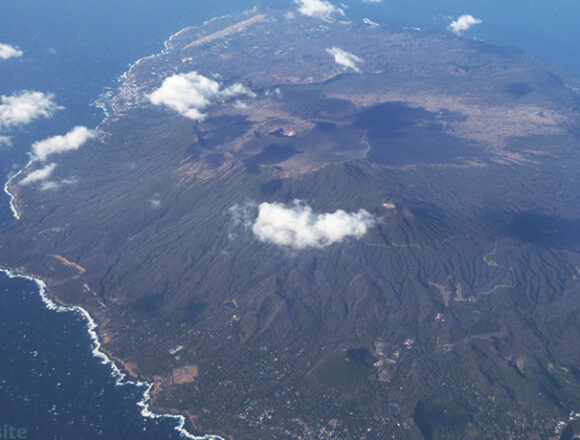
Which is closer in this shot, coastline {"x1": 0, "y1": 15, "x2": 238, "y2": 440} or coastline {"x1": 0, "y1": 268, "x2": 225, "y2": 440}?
coastline {"x1": 0, "y1": 268, "x2": 225, "y2": 440}

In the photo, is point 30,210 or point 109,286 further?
point 30,210

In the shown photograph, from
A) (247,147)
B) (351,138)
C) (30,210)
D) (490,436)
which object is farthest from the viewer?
(351,138)

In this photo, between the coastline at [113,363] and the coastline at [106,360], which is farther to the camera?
the coastline at [113,363]

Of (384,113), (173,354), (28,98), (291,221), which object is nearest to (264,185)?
(291,221)

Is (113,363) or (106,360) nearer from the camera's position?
(113,363)

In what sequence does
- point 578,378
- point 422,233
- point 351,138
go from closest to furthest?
point 578,378, point 422,233, point 351,138

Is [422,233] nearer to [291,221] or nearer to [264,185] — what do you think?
[291,221]

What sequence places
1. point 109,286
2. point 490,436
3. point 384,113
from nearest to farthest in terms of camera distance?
1. point 490,436
2. point 109,286
3. point 384,113

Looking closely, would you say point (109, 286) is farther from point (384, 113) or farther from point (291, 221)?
point (384, 113)

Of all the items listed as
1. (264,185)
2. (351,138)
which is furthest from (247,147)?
(351,138)
